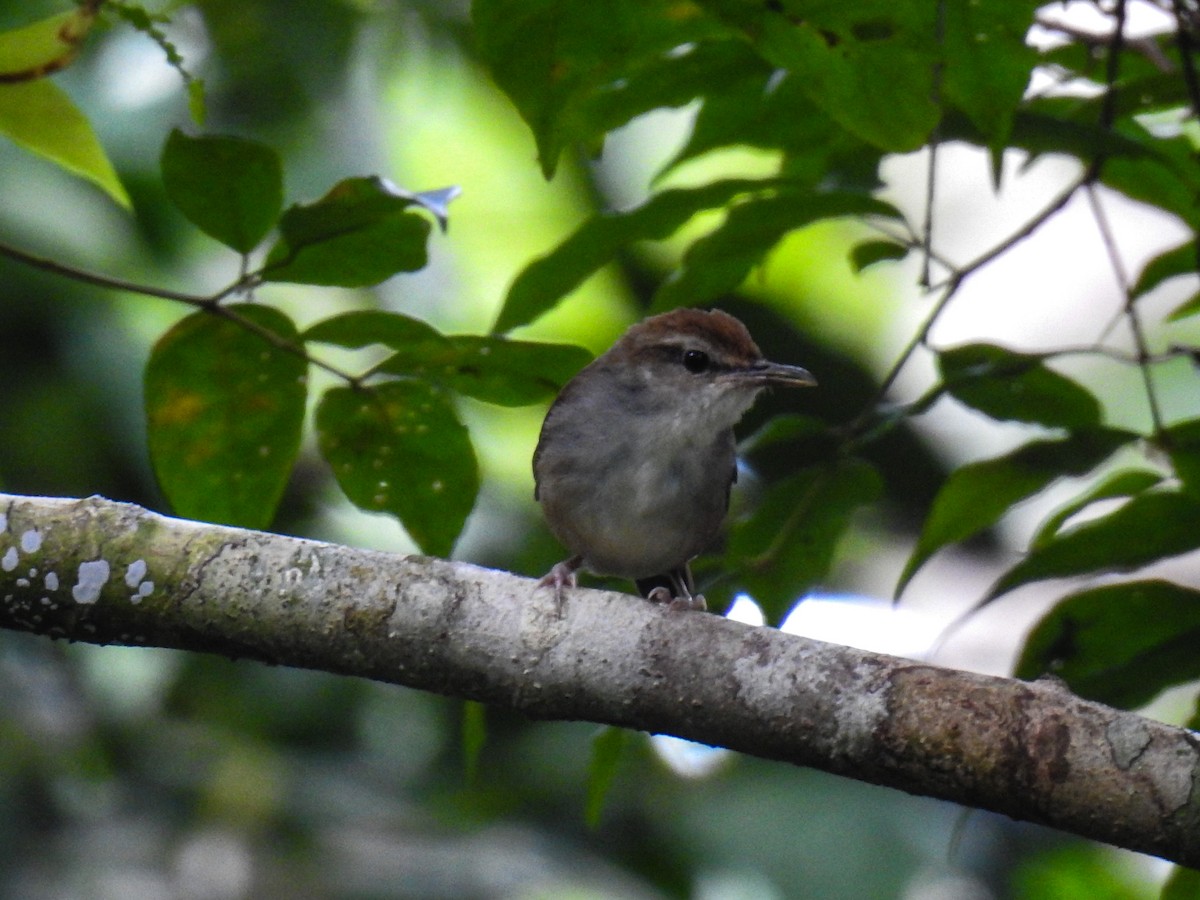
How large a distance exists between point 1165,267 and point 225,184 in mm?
2271

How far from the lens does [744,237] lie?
10.7ft

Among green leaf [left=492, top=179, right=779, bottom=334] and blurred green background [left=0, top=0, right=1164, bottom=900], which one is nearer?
green leaf [left=492, top=179, right=779, bottom=334]

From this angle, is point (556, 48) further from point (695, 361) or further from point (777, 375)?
point (695, 361)

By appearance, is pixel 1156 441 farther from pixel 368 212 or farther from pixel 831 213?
pixel 368 212

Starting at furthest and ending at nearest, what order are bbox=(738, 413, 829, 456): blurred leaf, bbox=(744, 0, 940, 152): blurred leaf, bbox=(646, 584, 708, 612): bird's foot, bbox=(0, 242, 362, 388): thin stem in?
bbox=(738, 413, 829, 456): blurred leaf, bbox=(646, 584, 708, 612): bird's foot, bbox=(0, 242, 362, 388): thin stem, bbox=(744, 0, 940, 152): blurred leaf

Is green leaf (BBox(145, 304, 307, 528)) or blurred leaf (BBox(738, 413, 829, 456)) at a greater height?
blurred leaf (BBox(738, 413, 829, 456))

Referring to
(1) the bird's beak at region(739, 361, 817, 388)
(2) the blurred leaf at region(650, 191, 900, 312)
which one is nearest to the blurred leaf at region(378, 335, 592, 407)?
(2) the blurred leaf at region(650, 191, 900, 312)

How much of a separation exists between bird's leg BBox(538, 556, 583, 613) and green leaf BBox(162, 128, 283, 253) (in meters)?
0.99

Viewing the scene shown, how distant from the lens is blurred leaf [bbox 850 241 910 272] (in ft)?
10.8

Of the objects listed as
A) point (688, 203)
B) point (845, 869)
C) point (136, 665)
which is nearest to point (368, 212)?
point (688, 203)

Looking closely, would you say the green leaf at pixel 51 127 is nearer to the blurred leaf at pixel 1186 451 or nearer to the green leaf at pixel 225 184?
the green leaf at pixel 225 184

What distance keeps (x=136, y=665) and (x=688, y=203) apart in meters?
3.49

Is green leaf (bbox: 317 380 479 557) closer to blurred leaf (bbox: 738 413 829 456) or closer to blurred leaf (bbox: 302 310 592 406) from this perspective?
blurred leaf (bbox: 302 310 592 406)

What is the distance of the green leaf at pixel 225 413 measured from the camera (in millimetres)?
2986
